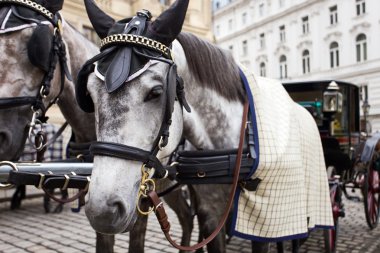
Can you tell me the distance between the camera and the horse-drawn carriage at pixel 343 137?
469 centimetres

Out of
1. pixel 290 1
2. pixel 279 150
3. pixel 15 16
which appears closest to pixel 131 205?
pixel 279 150

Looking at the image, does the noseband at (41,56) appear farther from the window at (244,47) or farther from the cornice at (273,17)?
the window at (244,47)

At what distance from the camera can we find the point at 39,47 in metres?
2.15

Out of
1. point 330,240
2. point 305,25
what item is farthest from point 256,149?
point 305,25

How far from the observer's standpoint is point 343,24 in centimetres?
2642

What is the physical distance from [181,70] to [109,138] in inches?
26.4

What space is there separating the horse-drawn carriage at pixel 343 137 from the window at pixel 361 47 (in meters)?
21.6

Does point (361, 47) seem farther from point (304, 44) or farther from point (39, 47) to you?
point (39, 47)

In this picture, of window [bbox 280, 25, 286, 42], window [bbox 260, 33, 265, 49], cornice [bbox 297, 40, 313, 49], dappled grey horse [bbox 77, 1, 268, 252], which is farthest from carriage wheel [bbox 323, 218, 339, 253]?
window [bbox 260, 33, 265, 49]

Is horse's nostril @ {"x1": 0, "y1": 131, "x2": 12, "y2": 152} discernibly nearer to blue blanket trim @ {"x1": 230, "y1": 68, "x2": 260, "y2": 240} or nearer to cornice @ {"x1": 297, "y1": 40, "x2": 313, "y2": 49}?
blue blanket trim @ {"x1": 230, "y1": 68, "x2": 260, "y2": 240}

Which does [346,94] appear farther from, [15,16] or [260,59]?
[260,59]

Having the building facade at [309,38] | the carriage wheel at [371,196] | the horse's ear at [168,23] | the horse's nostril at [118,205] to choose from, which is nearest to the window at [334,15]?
the building facade at [309,38]

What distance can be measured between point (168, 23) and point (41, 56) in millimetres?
891

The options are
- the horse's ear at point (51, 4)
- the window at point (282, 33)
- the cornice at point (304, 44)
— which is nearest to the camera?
the horse's ear at point (51, 4)
